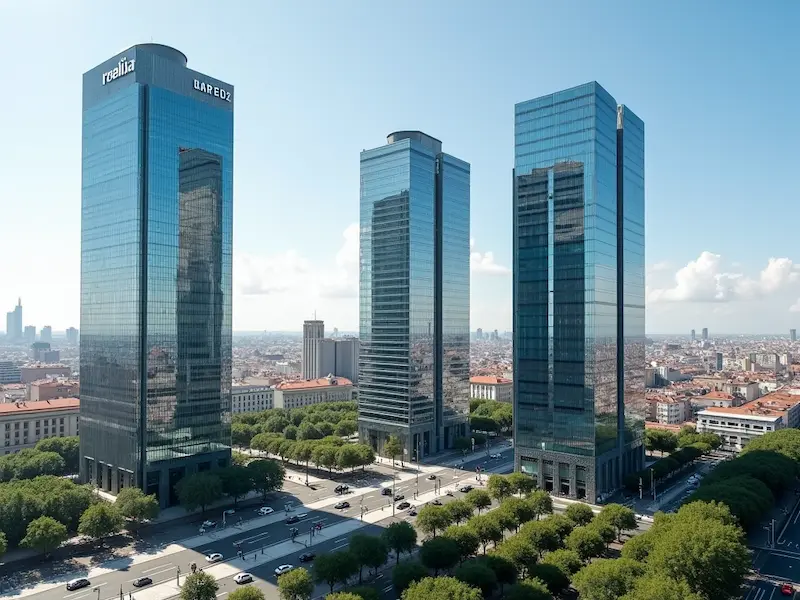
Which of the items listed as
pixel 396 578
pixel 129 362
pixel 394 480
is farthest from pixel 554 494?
pixel 129 362

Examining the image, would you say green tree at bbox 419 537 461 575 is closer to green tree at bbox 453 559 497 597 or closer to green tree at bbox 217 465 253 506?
green tree at bbox 453 559 497 597

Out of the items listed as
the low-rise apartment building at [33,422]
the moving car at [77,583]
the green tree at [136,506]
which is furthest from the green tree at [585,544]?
the low-rise apartment building at [33,422]

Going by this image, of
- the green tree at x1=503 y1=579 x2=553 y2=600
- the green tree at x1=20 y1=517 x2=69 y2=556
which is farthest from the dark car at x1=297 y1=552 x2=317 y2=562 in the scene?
the green tree at x1=20 y1=517 x2=69 y2=556

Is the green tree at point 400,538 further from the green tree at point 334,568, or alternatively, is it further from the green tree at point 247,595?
the green tree at point 247,595

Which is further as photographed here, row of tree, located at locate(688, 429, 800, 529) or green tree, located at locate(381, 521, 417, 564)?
row of tree, located at locate(688, 429, 800, 529)

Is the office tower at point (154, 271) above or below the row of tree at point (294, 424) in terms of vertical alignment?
above
